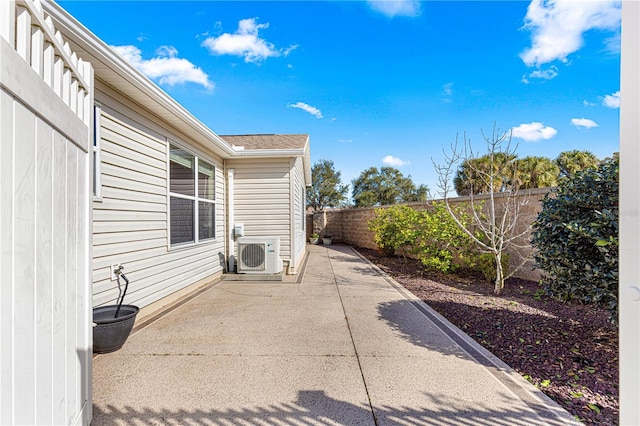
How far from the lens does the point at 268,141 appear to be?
8.32 meters

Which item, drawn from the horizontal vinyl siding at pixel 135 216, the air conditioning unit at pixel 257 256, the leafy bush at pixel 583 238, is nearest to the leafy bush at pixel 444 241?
the leafy bush at pixel 583 238

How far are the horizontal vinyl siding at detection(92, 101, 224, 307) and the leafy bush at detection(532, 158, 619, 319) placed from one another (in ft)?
15.7

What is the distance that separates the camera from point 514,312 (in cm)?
404

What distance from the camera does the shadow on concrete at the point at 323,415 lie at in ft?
6.27

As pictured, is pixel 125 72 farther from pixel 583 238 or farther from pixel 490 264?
pixel 490 264

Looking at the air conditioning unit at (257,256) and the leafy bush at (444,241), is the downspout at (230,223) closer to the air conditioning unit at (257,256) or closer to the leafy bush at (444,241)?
the air conditioning unit at (257,256)

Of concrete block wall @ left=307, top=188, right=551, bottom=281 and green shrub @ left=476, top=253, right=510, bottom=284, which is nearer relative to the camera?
concrete block wall @ left=307, top=188, right=551, bottom=281

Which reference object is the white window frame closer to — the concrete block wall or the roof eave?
the roof eave

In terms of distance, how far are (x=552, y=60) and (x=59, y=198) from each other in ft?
28.4

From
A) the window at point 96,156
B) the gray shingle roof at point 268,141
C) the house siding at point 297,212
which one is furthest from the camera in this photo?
the gray shingle roof at point 268,141

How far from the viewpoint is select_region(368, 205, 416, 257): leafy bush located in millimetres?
7773

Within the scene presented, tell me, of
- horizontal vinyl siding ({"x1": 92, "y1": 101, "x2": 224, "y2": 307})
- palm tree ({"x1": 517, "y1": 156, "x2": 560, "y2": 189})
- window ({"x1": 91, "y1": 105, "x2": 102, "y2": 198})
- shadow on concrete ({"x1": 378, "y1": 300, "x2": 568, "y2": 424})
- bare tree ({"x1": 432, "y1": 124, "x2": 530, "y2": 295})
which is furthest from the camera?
palm tree ({"x1": 517, "y1": 156, "x2": 560, "y2": 189})

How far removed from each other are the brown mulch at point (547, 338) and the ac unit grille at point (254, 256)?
303 centimetres

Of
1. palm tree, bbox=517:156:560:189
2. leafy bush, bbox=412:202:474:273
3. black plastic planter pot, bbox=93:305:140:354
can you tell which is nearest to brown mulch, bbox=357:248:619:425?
leafy bush, bbox=412:202:474:273
